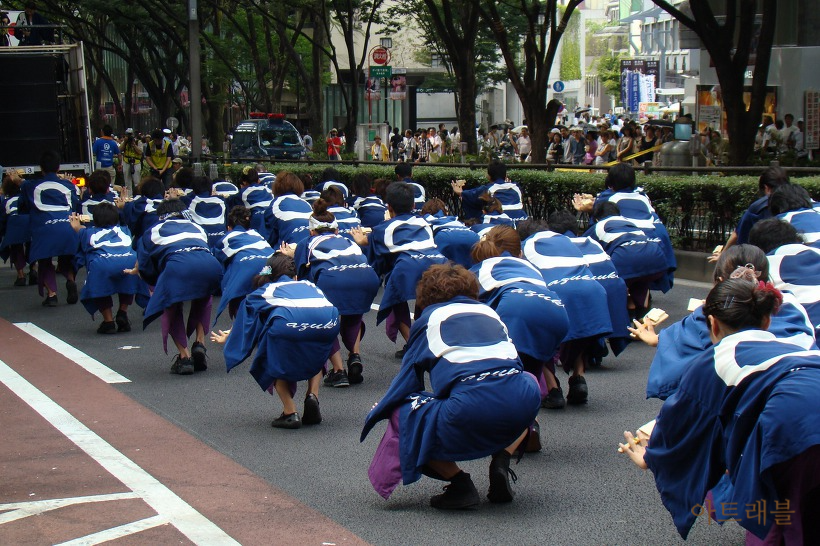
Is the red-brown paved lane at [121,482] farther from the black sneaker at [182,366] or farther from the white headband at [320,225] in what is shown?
the white headband at [320,225]

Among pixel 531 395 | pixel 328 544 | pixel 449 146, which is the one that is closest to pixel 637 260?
pixel 531 395

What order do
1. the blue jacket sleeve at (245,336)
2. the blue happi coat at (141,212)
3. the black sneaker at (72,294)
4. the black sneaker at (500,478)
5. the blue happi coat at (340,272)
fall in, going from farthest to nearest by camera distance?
the black sneaker at (72,294) < the blue happi coat at (141,212) < the blue happi coat at (340,272) < the blue jacket sleeve at (245,336) < the black sneaker at (500,478)

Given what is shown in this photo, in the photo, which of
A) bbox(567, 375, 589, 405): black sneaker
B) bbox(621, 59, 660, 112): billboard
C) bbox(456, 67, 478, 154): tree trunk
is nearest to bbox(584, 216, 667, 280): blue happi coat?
bbox(567, 375, 589, 405): black sneaker

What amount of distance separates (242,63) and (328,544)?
37.8m

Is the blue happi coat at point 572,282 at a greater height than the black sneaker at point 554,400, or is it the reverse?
the blue happi coat at point 572,282

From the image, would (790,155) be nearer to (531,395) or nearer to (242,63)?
(531,395)

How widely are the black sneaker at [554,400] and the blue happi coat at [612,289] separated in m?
0.65

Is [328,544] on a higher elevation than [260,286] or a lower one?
lower

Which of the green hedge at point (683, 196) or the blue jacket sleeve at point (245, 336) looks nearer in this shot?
the blue jacket sleeve at point (245, 336)

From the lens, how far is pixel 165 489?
20.7 ft

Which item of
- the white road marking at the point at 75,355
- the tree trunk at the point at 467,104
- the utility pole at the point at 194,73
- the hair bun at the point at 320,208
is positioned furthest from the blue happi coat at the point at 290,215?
the tree trunk at the point at 467,104

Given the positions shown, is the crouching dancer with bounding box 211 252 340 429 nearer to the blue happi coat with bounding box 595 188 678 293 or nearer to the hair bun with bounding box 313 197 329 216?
the hair bun with bounding box 313 197 329 216

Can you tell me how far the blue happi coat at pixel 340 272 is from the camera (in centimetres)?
890

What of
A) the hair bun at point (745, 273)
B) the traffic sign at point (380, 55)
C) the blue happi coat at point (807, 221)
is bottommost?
the blue happi coat at point (807, 221)
